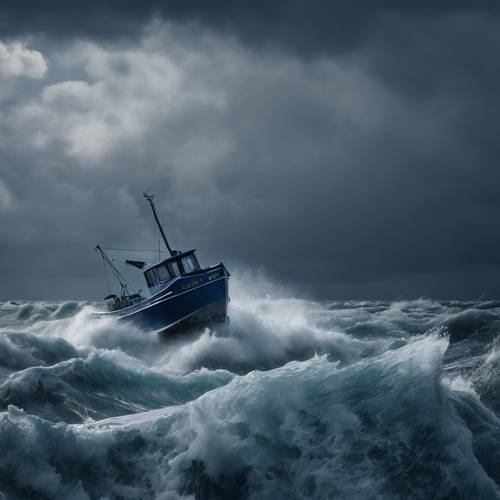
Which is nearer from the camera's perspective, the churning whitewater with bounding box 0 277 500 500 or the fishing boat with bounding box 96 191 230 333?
the churning whitewater with bounding box 0 277 500 500

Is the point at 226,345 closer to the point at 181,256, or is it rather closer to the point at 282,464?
the point at 181,256

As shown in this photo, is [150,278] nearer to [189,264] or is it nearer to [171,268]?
[171,268]

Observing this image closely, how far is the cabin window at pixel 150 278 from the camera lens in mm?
31297

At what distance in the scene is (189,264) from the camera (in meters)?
31.1

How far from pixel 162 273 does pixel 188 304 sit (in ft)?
10.3

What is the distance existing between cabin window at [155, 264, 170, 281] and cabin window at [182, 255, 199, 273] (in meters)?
1.04

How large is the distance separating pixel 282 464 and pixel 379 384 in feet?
7.75

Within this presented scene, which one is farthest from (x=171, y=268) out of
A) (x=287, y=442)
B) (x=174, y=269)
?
(x=287, y=442)

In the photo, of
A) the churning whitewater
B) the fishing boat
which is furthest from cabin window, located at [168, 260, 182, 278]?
the churning whitewater

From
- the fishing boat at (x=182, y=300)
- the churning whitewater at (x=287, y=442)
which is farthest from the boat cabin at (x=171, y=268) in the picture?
the churning whitewater at (x=287, y=442)

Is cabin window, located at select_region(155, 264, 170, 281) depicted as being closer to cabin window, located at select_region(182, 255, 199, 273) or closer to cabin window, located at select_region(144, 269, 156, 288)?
cabin window, located at select_region(144, 269, 156, 288)

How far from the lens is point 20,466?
7.86 meters

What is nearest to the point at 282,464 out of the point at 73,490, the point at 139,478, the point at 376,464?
the point at 376,464

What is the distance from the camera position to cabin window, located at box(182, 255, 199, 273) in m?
30.9
